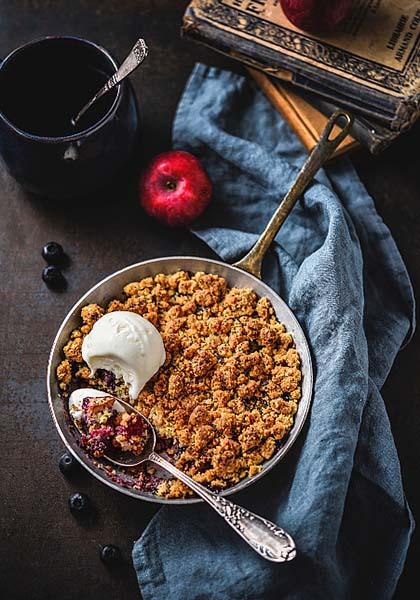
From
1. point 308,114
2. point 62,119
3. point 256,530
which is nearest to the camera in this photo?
point 256,530

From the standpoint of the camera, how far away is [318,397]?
5.04 ft

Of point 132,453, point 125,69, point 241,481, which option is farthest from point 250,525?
point 125,69

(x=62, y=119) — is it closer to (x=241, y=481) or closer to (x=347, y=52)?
(x=347, y=52)

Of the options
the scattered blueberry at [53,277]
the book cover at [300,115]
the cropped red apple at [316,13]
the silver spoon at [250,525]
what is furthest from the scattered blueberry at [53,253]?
the cropped red apple at [316,13]

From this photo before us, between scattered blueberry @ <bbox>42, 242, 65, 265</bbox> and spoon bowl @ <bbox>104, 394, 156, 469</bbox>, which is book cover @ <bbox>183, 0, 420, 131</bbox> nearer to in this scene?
scattered blueberry @ <bbox>42, 242, 65, 265</bbox>

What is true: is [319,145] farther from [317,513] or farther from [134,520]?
[134,520]

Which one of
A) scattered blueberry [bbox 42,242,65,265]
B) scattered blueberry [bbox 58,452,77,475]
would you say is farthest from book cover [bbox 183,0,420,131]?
scattered blueberry [bbox 58,452,77,475]

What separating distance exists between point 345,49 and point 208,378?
0.79 metres

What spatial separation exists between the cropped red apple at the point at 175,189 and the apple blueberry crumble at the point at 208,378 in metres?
0.16

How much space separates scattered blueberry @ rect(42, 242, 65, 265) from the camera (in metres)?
1.74

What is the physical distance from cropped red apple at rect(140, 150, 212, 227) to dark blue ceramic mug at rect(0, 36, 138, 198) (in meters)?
0.08

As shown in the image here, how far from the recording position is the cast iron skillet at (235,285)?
1502mm

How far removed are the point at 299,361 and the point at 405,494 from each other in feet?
1.23

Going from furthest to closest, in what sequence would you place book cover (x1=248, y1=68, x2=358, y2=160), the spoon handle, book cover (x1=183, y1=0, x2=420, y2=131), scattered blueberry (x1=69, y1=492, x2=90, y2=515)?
1. book cover (x1=248, y1=68, x2=358, y2=160)
2. book cover (x1=183, y1=0, x2=420, y2=131)
3. scattered blueberry (x1=69, y1=492, x2=90, y2=515)
4. the spoon handle
